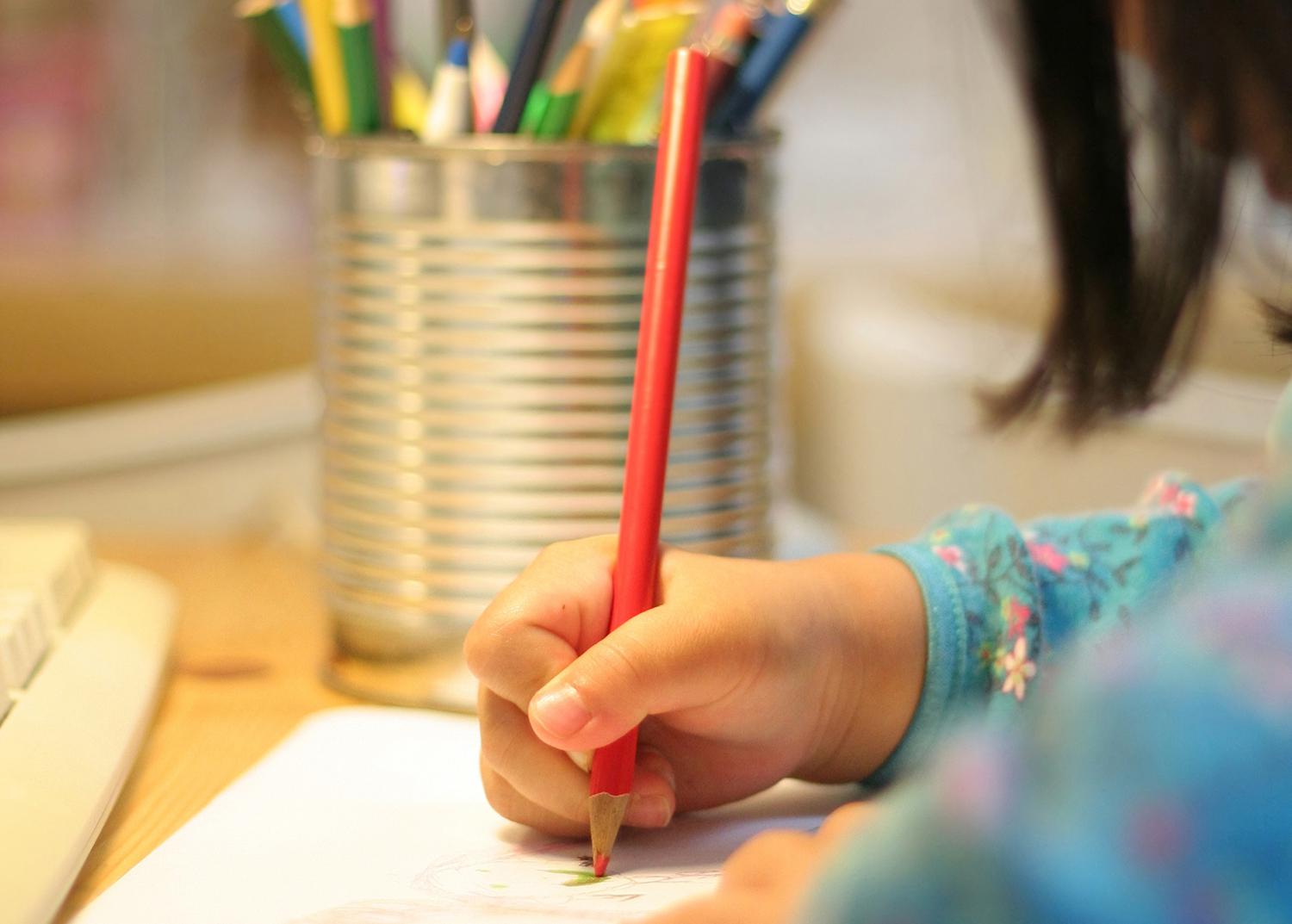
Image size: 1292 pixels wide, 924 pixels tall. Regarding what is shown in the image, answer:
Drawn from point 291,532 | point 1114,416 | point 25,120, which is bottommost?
point 291,532

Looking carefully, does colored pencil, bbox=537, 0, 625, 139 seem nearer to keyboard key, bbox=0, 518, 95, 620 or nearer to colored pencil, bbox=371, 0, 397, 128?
colored pencil, bbox=371, 0, 397, 128

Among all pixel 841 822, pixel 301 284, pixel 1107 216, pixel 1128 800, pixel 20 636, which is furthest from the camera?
pixel 301 284

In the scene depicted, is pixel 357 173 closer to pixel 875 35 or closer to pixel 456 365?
pixel 456 365

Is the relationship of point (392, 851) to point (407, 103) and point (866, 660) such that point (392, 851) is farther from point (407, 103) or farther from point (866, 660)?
point (407, 103)

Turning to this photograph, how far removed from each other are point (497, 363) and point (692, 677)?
5.3 inches

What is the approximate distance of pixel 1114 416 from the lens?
0.57 meters

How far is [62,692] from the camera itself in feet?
1.25

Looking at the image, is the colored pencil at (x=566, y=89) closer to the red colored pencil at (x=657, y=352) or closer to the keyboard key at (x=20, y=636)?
the red colored pencil at (x=657, y=352)

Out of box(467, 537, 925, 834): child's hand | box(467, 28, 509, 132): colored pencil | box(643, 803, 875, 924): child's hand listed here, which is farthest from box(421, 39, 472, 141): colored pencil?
box(643, 803, 875, 924): child's hand

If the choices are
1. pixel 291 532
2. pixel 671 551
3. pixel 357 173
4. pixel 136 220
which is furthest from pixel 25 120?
pixel 671 551

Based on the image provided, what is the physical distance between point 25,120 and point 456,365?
0.98m

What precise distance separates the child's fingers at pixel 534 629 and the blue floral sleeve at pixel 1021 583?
0.09 metres

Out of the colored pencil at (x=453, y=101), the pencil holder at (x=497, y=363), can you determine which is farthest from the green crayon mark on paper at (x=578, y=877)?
the colored pencil at (x=453, y=101)

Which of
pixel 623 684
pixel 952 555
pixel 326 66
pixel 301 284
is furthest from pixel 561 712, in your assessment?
pixel 301 284
